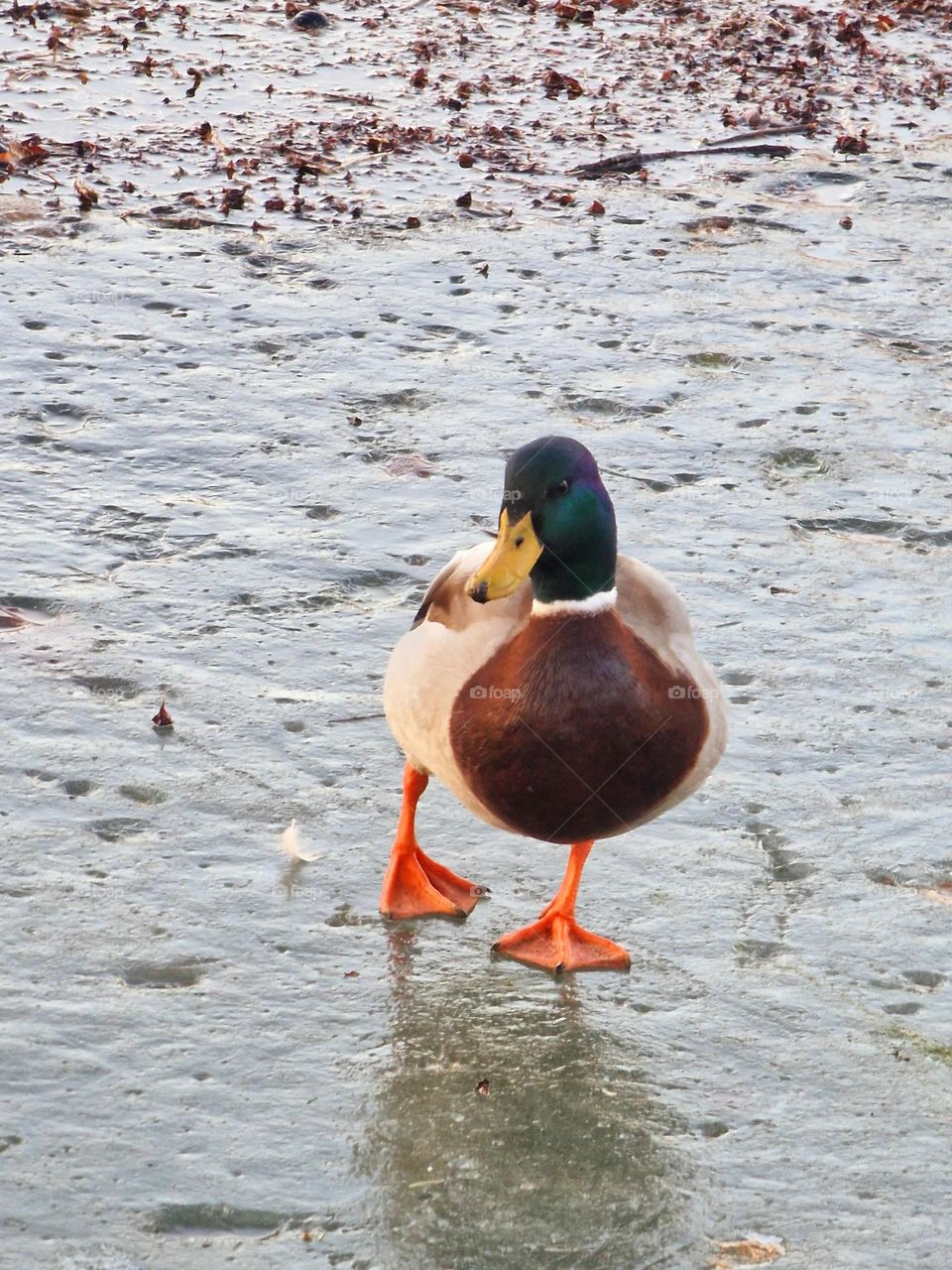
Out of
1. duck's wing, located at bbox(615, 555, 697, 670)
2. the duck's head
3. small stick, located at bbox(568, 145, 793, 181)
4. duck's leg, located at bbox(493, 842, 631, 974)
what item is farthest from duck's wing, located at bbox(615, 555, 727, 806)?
small stick, located at bbox(568, 145, 793, 181)

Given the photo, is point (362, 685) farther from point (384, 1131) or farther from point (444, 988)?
point (384, 1131)

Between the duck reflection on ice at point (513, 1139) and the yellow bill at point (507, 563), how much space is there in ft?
Result: 2.57

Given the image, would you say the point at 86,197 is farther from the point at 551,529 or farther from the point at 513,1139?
the point at 513,1139

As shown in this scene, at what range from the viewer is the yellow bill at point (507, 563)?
127 inches

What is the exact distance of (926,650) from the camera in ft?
15.2

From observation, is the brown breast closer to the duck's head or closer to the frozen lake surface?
the duck's head

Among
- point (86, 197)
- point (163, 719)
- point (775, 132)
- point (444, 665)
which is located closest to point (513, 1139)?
point (444, 665)

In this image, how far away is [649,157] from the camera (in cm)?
845

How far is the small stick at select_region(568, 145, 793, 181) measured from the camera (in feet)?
27.1

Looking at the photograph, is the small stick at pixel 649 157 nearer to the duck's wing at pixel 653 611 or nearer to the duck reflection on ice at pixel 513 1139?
the duck's wing at pixel 653 611

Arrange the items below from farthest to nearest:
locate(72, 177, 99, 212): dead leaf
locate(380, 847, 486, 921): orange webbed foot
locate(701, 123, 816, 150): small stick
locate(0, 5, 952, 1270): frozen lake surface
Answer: locate(701, 123, 816, 150): small stick < locate(72, 177, 99, 212): dead leaf < locate(380, 847, 486, 921): orange webbed foot < locate(0, 5, 952, 1270): frozen lake surface

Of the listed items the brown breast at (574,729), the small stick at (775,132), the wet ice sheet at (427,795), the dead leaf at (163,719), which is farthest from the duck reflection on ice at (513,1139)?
the small stick at (775,132)

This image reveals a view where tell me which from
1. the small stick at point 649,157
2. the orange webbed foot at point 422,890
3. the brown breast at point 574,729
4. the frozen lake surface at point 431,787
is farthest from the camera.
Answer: the small stick at point 649,157

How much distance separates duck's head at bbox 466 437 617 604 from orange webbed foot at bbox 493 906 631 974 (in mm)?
686
